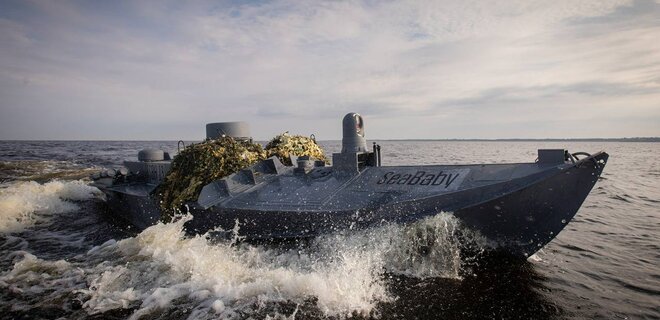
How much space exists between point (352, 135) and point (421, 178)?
8.24 ft

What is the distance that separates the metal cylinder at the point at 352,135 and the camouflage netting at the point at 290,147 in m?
2.18

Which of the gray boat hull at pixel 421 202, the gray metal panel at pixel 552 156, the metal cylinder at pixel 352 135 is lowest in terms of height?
the gray boat hull at pixel 421 202

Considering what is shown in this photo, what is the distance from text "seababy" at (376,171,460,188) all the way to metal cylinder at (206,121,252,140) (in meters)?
7.06

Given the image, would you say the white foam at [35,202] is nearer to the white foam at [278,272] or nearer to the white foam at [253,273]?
the white foam at [253,273]

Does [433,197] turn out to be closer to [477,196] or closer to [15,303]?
[477,196]

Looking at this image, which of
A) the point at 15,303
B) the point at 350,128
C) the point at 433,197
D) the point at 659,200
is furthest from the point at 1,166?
the point at 659,200

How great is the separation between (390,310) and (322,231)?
247cm

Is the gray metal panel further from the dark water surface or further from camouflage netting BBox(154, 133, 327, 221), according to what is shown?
camouflage netting BBox(154, 133, 327, 221)

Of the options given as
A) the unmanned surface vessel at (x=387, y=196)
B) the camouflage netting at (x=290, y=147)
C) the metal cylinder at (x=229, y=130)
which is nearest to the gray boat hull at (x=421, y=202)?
the unmanned surface vessel at (x=387, y=196)

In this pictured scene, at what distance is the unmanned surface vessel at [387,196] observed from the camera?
6.48m

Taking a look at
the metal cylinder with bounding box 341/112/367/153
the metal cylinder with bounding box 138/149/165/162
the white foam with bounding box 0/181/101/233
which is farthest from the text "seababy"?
the white foam with bounding box 0/181/101/233

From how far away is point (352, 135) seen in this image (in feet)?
31.7

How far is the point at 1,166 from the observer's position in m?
30.8

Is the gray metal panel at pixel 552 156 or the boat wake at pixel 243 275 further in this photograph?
the gray metal panel at pixel 552 156
